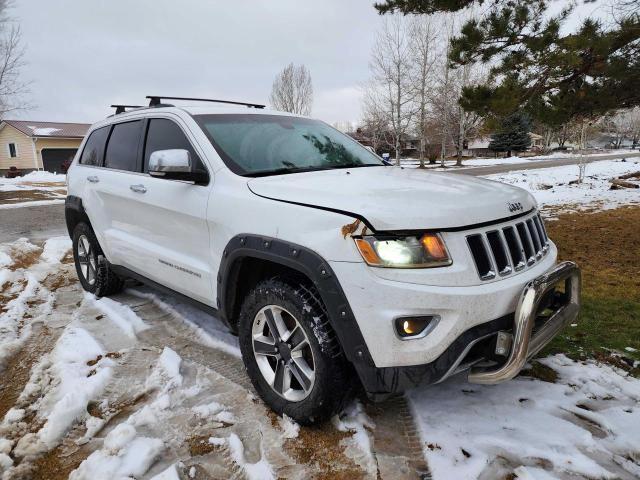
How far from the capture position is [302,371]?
8.10 ft

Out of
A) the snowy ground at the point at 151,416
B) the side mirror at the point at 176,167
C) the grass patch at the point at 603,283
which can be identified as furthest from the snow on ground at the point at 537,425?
the side mirror at the point at 176,167

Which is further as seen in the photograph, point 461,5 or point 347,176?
point 461,5

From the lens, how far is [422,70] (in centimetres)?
3189

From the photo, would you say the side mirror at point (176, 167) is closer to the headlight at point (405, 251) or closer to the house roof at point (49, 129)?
the headlight at point (405, 251)

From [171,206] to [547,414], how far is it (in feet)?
8.76

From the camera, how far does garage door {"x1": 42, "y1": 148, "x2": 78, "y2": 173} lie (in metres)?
35.0

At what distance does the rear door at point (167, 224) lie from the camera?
3004mm

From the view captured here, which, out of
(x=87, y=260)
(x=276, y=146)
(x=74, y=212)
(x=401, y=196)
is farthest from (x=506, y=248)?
(x=74, y=212)

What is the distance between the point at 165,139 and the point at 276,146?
88 cm

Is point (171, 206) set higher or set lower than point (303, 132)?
lower

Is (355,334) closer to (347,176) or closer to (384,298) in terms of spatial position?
(384,298)

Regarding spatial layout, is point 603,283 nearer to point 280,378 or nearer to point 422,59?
point 280,378

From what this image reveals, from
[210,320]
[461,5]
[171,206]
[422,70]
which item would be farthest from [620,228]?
[422,70]

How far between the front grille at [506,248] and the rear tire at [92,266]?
11.7 ft
